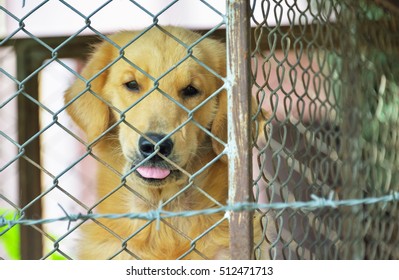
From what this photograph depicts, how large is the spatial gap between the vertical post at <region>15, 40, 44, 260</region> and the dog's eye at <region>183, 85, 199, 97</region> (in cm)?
210

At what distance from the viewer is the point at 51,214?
5383 mm

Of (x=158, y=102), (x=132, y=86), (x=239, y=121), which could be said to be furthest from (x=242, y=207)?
(x=132, y=86)

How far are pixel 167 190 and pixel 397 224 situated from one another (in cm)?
169

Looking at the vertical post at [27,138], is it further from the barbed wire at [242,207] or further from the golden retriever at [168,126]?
the barbed wire at [242,207]

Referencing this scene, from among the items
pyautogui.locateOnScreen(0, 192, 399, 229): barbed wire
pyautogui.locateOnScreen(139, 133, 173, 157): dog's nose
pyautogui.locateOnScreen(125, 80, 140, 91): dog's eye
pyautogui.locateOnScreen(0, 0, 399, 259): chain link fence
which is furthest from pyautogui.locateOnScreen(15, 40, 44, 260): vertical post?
pyautogui.locateOnScreen(0, 192, 399, 229): barbed wire

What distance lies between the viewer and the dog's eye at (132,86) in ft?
10.9

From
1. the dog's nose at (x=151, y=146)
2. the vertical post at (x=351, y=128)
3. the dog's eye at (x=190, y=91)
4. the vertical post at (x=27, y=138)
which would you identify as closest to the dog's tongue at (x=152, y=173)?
the dog's nose at (x=151, y=146)

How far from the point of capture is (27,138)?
4938 millimetres

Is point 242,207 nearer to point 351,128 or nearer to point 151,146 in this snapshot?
point 151,146

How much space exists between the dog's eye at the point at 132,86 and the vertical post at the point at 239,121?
45.8 inches

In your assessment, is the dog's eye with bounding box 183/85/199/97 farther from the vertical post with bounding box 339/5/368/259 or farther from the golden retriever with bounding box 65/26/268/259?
the vertical post with bounding box 339/5/368/259

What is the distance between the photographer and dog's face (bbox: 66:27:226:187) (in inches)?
115

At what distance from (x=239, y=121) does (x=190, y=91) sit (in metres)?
1.08

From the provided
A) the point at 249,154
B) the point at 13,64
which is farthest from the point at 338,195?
the point at 13,64
